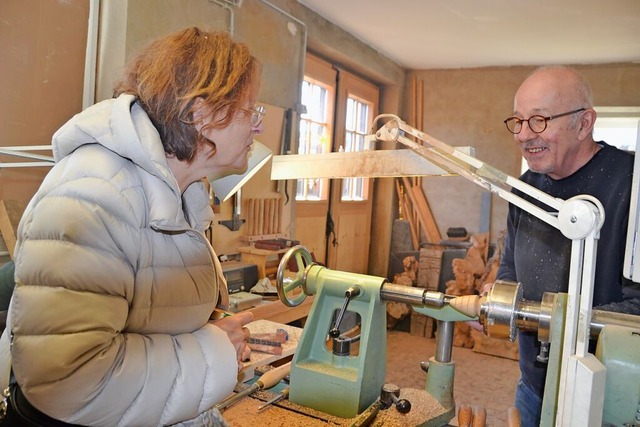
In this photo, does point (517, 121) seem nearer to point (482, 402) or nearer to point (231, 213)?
point (231, 213)

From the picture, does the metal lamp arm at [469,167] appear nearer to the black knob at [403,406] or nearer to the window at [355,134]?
the black knob at [403,406]

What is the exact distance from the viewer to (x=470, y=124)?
5.43 m

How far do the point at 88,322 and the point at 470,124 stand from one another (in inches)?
207

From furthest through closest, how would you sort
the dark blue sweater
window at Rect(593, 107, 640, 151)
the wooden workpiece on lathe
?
window at Rect(593, 107, 640, 151) → the dark blue sweater → the wooden workpiece on lathe

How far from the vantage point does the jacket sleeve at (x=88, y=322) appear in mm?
726

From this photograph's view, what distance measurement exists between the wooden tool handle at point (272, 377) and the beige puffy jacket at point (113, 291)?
0.36 m

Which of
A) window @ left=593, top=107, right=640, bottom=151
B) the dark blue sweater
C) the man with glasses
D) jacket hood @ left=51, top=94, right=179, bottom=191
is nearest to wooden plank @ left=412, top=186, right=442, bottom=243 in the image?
window @ left=593, top=107, right=640, bottom=151

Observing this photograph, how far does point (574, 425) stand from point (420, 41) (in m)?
4.43

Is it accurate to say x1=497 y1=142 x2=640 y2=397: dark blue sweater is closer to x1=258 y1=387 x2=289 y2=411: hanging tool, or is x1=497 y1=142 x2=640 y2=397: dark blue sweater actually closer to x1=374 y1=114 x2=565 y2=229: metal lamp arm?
x1=374 y1=114 x2=565 y2=229: metal lamp arm

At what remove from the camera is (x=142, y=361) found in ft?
2.66

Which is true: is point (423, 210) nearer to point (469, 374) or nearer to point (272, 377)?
point (469, 374)

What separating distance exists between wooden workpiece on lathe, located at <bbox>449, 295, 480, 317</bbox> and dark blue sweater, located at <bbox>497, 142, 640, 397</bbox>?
19.4 inches

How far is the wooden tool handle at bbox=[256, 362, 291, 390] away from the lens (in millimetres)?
1268

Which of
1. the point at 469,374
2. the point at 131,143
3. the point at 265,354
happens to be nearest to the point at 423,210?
the point at 469,374
